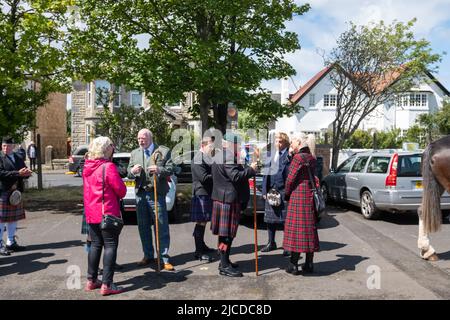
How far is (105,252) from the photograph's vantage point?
525 centimetres

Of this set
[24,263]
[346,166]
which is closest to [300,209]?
[24,263]

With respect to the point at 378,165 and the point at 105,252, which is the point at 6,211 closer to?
the point at 105,252

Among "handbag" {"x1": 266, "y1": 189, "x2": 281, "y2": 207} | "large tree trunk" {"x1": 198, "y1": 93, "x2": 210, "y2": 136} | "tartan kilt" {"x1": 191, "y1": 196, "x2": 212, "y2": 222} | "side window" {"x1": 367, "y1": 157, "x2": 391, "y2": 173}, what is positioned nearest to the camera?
"tartan kilt" {"x1": 191, "y1": 196, "x2": 212, "y2": 222}

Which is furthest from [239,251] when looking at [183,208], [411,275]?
[183,208]

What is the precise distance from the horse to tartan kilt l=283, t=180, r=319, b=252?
5.79 feet

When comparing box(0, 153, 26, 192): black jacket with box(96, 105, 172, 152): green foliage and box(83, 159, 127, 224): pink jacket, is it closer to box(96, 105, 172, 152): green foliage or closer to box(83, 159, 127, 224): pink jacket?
box(83, 159, 127, 224): pink jacket

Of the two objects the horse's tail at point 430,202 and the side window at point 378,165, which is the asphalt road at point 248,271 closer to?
the horse's tail at point 430,202

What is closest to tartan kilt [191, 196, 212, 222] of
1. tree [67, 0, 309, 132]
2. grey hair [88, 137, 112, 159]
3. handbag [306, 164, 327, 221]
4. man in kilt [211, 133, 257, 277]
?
man in kilt [211, 133, 257, 277]

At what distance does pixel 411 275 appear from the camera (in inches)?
234

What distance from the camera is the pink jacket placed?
521cm

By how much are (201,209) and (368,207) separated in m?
5.15

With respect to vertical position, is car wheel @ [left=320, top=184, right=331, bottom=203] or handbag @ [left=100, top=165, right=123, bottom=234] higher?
handbag @ [left=100, top=165, right=123, bottom=234]

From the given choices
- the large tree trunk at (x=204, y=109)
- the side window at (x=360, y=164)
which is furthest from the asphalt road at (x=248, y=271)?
the large tree trunk at (x=204, y=109)

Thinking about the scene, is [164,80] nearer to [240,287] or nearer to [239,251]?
[239,251]
